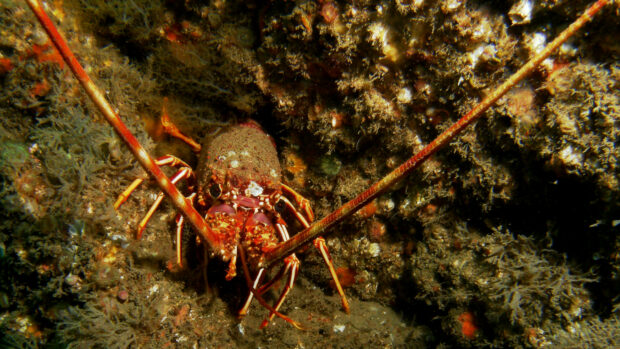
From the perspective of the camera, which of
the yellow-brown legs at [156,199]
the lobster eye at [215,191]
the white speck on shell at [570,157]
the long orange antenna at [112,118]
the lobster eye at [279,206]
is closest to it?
the long orange antenna at [112,118]

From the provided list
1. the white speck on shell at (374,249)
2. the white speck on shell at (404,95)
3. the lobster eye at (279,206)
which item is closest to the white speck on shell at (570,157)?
the white speck on shell at (404,95)

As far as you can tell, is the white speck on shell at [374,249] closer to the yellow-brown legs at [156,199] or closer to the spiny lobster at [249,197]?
the spiny lobster at [249,197]

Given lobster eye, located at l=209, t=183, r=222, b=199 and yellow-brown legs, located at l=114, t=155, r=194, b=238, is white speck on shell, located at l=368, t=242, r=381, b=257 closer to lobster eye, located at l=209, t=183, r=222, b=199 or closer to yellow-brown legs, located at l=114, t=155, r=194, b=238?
lobster eye, located at l=209, t=183, r=222, b=199

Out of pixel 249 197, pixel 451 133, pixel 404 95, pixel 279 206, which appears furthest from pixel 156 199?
pixel 451 133

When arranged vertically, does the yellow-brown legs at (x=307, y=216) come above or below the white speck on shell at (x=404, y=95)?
below

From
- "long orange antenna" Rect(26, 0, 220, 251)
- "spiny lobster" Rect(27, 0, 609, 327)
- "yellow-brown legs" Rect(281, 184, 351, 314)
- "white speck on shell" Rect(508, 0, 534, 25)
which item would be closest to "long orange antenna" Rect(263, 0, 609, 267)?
"spiny lobster" Rect(27, 0, 609, 327)

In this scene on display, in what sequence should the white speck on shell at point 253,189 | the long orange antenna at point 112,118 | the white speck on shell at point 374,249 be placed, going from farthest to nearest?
the white speck on shell at point 374,249
the white speck on shell at point 253,189
the long orange antenna at point 112,118

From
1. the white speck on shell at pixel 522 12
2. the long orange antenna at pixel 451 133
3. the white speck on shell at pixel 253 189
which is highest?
the white speck on shell at pixel 522 12

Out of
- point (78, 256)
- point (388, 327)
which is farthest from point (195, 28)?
point (388, 327)

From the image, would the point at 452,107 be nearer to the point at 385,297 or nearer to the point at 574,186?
the point at 574,186
